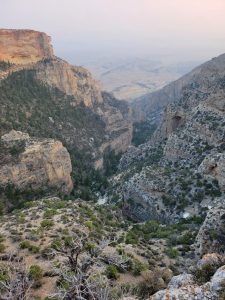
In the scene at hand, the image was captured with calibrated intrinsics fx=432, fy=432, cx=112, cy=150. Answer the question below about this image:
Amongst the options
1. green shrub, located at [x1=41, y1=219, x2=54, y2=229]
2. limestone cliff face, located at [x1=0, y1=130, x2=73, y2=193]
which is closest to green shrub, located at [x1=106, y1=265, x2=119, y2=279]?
green shrub, located at [x1=41, y1=219, x2=54, y2=229]

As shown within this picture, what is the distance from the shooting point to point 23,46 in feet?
375

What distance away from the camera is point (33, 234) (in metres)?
29.8

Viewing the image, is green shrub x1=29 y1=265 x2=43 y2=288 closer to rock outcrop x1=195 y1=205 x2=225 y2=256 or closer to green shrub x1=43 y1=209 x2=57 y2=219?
green shrub x1=43 y1=209 x2=57 y2=219

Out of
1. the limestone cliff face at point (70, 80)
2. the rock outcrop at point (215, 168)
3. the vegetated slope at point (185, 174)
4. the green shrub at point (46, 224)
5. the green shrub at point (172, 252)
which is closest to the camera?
the green shrub at point (172, 252)

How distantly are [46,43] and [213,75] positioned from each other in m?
52.2

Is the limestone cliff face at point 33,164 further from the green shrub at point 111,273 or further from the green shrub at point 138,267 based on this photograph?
the green shrub at point 111,273

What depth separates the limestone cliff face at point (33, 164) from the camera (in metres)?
57.6

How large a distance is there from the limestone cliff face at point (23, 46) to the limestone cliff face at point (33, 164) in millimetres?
47467

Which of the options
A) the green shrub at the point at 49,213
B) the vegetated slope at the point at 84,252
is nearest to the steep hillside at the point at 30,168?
the vegetated slope at the point at 84,252

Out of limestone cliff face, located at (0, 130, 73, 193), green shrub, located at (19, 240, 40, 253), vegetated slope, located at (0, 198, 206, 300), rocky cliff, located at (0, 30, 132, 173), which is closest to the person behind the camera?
vegetated slope, located at (0, 198, 206, 300)

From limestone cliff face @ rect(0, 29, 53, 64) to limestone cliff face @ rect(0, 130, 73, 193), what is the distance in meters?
47.5

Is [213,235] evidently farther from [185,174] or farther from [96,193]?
[96,193]

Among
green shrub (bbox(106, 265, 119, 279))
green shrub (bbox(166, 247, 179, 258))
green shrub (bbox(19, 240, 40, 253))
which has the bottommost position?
green shrub (bbox(166, 247, 179, 258))

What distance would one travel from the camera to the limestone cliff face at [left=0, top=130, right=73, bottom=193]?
57.6 m
